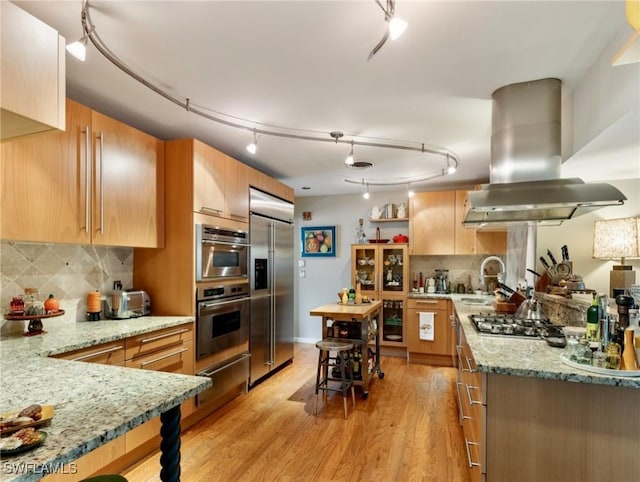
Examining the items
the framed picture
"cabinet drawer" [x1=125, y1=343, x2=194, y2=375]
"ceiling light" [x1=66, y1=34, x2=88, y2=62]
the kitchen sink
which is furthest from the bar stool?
"ceiling light" [x1=66, y1=34, x2=88, y2=62]

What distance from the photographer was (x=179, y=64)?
192 cm

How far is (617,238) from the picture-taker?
269 centimetres

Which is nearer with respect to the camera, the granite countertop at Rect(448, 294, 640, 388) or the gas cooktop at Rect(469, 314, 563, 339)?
the granite countertop at Rect(448, 294, 640, 388)

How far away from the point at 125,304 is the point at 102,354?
0.60m

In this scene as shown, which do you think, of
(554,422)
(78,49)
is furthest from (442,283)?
(78,49)

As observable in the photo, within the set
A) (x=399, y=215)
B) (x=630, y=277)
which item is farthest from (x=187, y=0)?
(x=399, y=215)

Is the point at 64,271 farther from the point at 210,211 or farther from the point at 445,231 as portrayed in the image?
the point at 445,231

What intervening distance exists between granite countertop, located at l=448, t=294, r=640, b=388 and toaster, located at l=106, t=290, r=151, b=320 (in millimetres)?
2354

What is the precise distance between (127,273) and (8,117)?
193 centimetres

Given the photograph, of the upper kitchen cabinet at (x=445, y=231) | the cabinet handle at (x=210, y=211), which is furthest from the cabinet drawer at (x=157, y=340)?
the upper kitchen cabinet at (x=445, y=231)

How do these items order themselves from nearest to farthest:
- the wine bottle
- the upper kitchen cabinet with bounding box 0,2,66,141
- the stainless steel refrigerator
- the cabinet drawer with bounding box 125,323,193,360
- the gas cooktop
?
the upper kitchen cabinet with bounding box 0,2,66,141, the wine bottle, the gas cooktop, the cabinet drawer with bounding box 125,323,193,360, the stainless steel refrigerator

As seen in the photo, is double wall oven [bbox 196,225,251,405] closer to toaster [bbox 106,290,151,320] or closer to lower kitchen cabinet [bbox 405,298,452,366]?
toaster [bbox 106,290,151,320]

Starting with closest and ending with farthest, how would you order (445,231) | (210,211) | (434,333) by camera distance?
1. (210,211)
2. (434,333)
3. (445,231)

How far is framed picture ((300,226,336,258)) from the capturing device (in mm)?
5648
